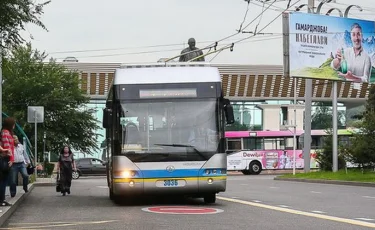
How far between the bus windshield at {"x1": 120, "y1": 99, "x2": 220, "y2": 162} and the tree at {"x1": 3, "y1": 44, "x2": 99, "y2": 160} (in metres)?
29.6

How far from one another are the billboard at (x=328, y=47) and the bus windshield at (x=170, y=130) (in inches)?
756

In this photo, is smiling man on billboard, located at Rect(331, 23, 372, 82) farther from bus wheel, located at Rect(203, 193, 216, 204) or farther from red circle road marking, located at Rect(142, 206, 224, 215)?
red circle road marking, located at Rect(142, 206, 224, 215)

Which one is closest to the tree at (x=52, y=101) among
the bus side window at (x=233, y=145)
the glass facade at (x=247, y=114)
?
the bus side window at (x=233, y=145)

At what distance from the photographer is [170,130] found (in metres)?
15.4

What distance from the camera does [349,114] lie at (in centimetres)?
6844

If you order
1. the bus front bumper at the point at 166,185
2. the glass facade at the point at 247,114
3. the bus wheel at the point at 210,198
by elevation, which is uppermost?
the glass facade at the point at 247,114

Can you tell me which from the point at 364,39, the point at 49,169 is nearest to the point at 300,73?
the point at 364,39

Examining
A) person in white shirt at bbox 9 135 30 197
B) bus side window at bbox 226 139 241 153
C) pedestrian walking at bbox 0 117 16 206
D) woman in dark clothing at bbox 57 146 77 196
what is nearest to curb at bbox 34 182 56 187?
woman in dark clothing at bbox 57 146 77 196

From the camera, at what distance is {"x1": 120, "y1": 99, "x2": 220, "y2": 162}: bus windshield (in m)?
15.3

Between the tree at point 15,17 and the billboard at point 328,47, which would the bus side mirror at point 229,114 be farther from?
the billboard at point 328,47

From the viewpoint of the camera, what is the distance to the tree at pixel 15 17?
13.5m

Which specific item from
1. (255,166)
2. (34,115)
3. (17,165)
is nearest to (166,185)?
(17,165)

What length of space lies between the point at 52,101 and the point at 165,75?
99.8 feet

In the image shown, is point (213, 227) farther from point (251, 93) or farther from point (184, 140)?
point (251, 93)
